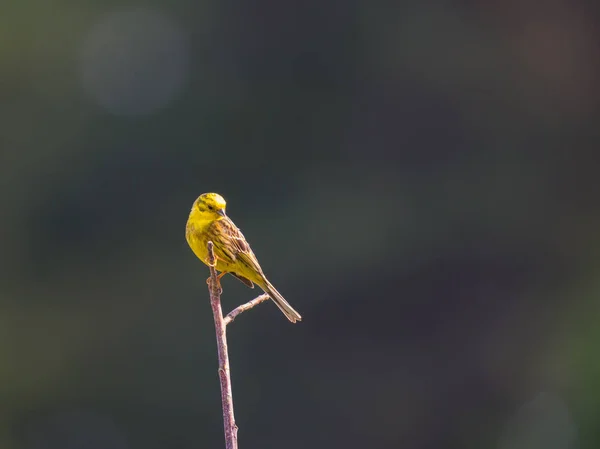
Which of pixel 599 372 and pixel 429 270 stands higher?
pixel 429 270

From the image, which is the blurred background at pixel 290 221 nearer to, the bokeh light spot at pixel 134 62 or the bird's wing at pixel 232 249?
the bokeh light spot at pixel 134 62

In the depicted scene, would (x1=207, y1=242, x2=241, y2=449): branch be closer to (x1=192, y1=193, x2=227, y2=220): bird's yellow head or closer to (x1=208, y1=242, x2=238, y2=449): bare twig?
(x1=208, y1=242, x2=238, y2=449): bare twig

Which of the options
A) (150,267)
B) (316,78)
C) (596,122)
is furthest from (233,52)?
(596,122)

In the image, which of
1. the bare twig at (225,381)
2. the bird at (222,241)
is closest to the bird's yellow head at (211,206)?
the bird at (222,241)

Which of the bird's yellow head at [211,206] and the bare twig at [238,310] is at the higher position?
the bird's yellow head at [211,206]

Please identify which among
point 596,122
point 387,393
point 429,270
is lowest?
point 387,393

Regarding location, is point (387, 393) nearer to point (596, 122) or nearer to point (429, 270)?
point (429, 270)

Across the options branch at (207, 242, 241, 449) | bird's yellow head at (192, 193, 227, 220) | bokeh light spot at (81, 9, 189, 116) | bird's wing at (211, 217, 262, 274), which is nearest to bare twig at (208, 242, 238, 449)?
branch at (207, 242, 241, 449)
